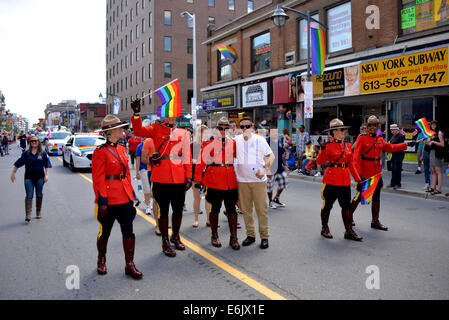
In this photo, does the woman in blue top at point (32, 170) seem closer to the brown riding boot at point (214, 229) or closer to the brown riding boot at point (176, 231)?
the brown riding boot at point (176, 231)

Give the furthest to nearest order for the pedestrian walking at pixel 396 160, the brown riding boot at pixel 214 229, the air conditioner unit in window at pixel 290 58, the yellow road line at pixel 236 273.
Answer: the air conditioner unit in window at pixel 290 58 → the pedestrian walking at pixel 396 160 → the brown riding boot at pixel 214 229 → the yellow road line at pixel 236 273

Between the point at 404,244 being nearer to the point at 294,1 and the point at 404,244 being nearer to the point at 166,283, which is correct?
the point at 166,283

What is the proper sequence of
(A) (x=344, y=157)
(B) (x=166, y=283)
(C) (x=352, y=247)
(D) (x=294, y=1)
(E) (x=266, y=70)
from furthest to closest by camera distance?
(E) (x=266, y=70), (D) (x=294, y=1), (A) (x=344, y=157), (C) (x=352, y=247), (B) (x=166, y=283)

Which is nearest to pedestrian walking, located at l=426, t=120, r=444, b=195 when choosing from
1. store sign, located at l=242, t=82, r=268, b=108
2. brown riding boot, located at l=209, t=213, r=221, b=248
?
brown riding boot, located at l=209, t=213, r=221, b=248

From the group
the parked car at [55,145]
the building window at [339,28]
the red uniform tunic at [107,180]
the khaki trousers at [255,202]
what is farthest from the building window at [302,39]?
the parked car at [55,145]

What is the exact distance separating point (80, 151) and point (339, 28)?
42.5ft

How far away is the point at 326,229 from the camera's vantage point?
20.9 feet

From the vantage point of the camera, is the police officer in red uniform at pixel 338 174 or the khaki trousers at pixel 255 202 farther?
the police officer in red uniform at pixel 338 174

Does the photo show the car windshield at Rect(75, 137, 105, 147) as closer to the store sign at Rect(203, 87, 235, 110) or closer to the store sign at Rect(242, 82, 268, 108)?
the store sign at Rect(242, 82, 268, 108)

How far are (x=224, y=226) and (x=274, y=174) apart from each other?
207cm

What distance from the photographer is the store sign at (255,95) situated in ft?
74.6

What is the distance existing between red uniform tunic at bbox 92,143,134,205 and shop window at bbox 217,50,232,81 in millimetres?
23022

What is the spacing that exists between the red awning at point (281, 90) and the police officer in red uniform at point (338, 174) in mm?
14368
